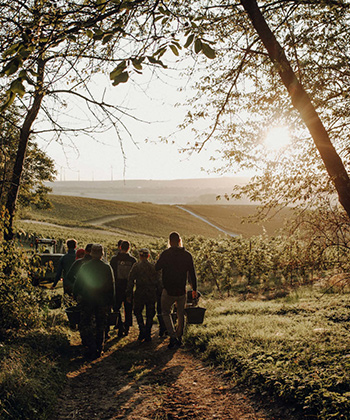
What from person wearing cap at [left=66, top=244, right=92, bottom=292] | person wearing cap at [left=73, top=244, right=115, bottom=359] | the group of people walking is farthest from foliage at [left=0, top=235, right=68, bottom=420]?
person wearing cap at [left=66, top=244, right=92, bottom=292]

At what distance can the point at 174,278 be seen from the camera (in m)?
6.96

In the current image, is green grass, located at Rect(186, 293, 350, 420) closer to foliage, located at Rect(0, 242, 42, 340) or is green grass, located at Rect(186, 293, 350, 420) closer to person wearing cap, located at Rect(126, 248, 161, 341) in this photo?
person wearing cap, located at Rect(126, 248, 161, 341)

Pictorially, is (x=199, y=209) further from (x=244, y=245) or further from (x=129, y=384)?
(x=129, y=384)

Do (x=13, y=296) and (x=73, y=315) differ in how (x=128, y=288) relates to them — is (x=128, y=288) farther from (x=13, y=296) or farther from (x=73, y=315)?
(x=13, y=296)

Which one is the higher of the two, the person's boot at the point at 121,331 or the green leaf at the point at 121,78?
the green leaf at the point at 121,78

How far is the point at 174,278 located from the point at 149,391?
2.40 m

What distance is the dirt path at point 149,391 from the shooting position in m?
4.19

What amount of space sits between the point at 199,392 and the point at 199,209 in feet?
305

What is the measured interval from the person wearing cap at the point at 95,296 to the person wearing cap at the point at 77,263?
3.06 ft

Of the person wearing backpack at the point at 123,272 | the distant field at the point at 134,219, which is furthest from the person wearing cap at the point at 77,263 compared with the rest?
the distant field at the point at 134,219

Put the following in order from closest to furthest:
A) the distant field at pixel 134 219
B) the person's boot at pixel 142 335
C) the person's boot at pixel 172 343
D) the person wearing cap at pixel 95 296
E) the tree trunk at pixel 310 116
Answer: the tree trunk at pixel 310 116
the person wearing cap at pixel 95 296
the person's boot at pixel 172 343
the person's boot at pixel 142 335
the distant field at pixel 134 219

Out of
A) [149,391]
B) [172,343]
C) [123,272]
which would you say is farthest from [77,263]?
[149,391]

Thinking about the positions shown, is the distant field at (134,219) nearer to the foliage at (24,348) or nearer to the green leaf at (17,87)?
the foliage at (24,348)

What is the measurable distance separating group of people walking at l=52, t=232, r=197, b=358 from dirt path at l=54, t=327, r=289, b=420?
540 mm
